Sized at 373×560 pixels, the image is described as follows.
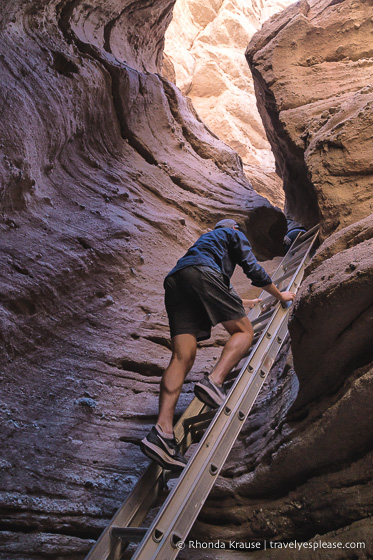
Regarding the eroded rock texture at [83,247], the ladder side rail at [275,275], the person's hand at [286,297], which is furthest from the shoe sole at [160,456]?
the ladder side rail at [275,275]

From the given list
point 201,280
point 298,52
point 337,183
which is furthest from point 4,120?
point 298,52

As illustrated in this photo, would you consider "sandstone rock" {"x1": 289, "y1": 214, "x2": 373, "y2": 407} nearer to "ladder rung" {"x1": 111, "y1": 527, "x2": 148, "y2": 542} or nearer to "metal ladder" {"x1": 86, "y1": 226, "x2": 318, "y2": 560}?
"metal ladder" {"x1": 86, "y1": 226, "x2": 318, "y2": 560}

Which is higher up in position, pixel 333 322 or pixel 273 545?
pixel 333 322

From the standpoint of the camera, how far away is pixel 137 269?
20.4 feet

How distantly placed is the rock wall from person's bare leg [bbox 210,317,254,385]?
22.7 meters

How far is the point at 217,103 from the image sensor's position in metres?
29.0

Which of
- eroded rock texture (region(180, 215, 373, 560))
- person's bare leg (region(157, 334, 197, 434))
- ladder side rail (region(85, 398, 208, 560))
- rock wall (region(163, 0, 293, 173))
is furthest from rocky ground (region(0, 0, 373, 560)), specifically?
rock wall (region(163, 0, 293, 173))

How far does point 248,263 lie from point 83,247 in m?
2.43

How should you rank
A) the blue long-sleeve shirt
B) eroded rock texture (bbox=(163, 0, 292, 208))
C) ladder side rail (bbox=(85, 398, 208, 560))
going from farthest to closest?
eroded rock texture (bbox=(163, 0, 292, 208))
the blue long-sleeve shirt
ladder side rail (bbox=(85, 398, 208, 560))

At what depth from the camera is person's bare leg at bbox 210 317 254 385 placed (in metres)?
3.34

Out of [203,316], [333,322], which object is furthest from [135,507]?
[333,322]

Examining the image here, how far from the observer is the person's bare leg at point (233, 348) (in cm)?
334

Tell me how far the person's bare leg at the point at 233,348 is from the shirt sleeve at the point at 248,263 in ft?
1.28

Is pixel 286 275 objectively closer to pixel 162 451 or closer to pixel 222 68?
pixel 162 451
